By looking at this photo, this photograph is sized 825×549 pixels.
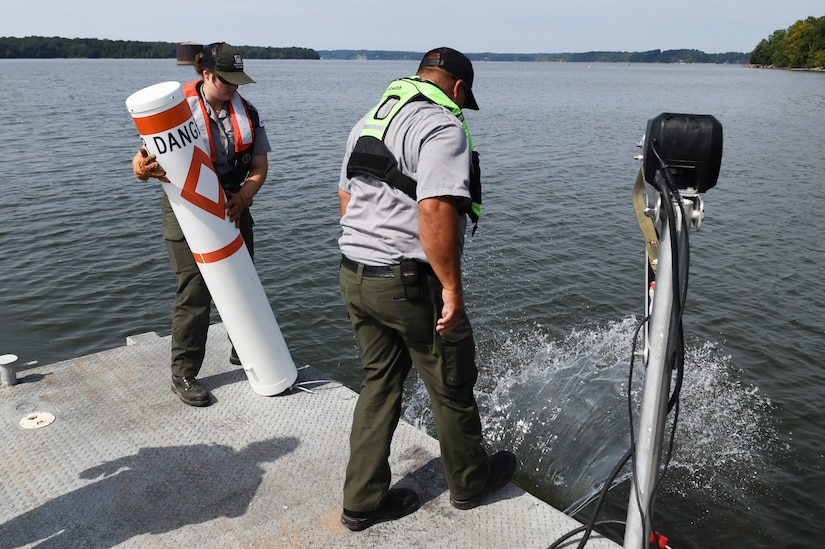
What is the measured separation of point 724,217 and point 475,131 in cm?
1283

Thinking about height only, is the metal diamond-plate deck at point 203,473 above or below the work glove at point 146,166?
below

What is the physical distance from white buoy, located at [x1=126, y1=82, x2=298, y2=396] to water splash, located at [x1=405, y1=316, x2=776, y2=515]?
205 centimetres

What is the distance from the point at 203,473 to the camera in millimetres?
3980

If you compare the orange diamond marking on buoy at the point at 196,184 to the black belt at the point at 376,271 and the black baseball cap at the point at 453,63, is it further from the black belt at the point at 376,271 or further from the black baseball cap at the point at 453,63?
the black baseball cap at the point at 453,63

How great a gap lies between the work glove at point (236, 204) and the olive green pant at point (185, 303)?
1.18 feet

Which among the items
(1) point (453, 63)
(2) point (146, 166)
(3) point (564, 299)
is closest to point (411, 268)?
(1) point (453, 63)

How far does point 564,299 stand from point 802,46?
124084mm

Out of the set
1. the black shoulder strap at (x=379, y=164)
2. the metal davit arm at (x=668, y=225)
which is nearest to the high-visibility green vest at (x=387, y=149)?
the black shoulder strap at (x=379, y=164)

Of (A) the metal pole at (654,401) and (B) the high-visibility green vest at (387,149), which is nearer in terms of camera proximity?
(A) the metal pole at (654,401)

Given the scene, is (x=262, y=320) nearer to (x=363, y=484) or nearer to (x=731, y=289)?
(x=363, y=484)

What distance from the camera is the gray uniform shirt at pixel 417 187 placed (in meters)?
2.92

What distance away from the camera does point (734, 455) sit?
6.26 m

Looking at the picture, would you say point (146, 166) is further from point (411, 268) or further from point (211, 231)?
point (411, 268)

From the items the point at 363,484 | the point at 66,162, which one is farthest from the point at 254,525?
the point at 66,162
